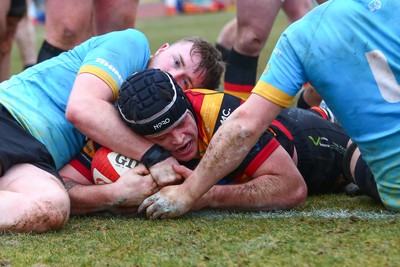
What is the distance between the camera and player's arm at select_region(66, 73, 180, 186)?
4117mm

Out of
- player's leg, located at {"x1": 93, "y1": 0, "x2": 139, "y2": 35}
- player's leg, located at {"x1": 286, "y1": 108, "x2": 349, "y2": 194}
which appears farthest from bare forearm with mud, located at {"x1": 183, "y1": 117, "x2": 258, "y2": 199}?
player's leg, located at {"x1": 93, "y1": 0, "x2": 139, "y2": 35}

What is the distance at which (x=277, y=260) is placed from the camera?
3.03 meters

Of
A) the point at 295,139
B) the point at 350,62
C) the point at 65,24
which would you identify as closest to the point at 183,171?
the point at 295,139

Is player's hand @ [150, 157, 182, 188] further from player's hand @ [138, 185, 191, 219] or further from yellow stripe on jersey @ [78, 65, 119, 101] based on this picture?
yellow stripe on jersey @ [78, 65, 119, 101]

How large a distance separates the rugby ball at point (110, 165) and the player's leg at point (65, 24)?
156 centimetres

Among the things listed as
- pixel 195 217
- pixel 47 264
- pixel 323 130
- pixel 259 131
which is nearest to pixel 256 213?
pixel 195 217

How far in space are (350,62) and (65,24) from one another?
2.52m

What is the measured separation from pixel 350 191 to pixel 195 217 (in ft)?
3.39

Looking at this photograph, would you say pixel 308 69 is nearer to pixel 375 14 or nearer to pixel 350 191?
pixel 375 14

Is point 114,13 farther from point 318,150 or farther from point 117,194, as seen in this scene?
point 117,194

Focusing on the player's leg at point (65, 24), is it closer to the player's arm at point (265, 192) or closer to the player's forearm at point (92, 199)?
the player's forearm at point (92, 199)

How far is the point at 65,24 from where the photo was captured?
220 inches

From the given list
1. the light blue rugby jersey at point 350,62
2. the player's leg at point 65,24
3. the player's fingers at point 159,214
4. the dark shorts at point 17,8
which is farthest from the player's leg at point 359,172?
the dark shorts at point 17,8

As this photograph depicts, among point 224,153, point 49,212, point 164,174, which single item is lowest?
point 49,212
